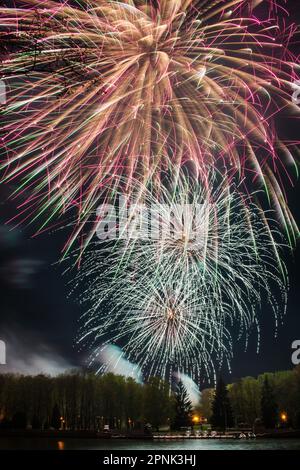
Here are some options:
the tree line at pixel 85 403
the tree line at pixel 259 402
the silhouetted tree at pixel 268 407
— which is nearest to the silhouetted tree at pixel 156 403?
the tree line at pixel 85 403

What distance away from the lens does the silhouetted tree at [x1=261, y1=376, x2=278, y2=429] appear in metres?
63.1

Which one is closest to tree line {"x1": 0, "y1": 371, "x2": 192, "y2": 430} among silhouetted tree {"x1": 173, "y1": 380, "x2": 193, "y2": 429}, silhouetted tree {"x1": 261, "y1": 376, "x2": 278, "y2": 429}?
silhouetted tree {"x1": 173, "y1": 380, "x2": 193, "y2": 429}

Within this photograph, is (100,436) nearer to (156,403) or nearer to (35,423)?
(35,423)

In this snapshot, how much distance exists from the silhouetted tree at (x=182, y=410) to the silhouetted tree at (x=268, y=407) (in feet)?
39.2

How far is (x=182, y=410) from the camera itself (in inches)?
2842

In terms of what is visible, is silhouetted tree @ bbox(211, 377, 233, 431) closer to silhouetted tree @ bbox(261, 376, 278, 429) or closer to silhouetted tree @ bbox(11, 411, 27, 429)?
silhouetted tree @ bbox(261, 376, 278, 429)

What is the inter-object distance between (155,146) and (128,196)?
7.97 ft

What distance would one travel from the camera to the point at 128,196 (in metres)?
21.4

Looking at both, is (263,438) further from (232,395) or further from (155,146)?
(155,146)

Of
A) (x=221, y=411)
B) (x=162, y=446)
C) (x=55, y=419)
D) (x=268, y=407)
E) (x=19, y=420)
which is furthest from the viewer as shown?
(x=221, y=411)

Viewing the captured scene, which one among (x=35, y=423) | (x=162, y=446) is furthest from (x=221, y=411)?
(x=162, y=446)

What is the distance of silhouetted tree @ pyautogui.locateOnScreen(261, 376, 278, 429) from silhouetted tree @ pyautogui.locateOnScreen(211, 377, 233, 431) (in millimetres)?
4517

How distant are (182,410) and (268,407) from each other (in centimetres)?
1348

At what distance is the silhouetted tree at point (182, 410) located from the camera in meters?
71.3
